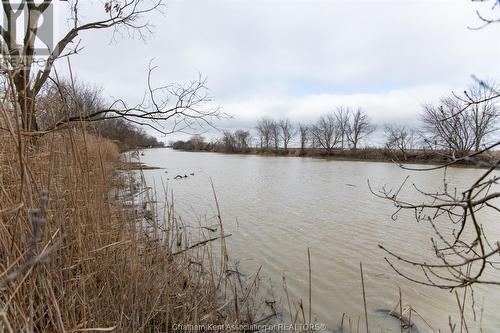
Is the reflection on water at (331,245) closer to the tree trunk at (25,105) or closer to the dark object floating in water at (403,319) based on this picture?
the dark object floating in water at (403,319)

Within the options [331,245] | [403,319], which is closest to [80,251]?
[403,319]

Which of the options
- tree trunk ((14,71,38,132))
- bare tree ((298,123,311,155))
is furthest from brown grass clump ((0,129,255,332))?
bare tree ((298,123,311,155))

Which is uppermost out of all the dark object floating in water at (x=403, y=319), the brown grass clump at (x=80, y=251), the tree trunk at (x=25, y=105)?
the tree trunk at (x=25, y=105)

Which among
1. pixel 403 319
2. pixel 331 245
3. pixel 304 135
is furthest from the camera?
pixel 304 135

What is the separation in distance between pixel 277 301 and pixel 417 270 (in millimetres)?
2720

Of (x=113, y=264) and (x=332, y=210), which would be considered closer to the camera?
(x=113, y=264)

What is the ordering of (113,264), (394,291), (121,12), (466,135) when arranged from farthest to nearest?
(121,12)
(394,291)
(113,264)
(466,135)

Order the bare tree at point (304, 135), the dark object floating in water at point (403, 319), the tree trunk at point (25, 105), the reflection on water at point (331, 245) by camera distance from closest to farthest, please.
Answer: the tree trunk at point (25, 105)
the dark object floating in water at point (403, 319)
the reflection on water at point (331, 245)
the bare tree at point (304, 135)

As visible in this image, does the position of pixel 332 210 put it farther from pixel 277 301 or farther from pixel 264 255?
pixel 277 301

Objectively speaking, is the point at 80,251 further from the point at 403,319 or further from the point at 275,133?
the point at 275,133

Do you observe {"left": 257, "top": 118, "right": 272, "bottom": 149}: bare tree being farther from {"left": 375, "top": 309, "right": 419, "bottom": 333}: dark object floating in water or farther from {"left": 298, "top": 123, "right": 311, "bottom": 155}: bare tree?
{"left": 375, "top": 309, "right": 419, "bottom": 333}: dark object floating in water

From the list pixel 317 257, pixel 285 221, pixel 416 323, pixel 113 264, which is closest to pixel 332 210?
pixel 285 221

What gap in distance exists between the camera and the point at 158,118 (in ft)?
17.6

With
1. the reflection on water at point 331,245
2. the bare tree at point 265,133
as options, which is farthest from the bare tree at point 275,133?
the reflection on water at point 331,245
